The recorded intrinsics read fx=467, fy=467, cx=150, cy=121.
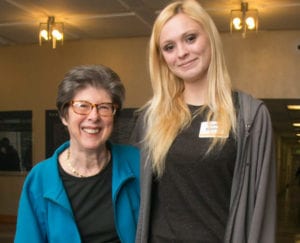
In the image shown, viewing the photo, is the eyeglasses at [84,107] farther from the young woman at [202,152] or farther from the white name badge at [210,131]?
the white name badge at [210,131]

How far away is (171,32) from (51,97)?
6.53 m

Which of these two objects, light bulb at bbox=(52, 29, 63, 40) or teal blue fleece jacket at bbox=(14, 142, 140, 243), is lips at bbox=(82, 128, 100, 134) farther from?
light bulb at bbox=(52, 29, 63, 40)

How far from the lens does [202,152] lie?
1.77 metres

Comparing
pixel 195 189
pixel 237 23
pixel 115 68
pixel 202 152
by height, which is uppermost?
pixel 237 23

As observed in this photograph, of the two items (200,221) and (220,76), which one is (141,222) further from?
(220,76)

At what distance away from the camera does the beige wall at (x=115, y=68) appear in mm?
7062

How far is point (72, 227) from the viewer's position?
5.98ft

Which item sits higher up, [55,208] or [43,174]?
[43,174]

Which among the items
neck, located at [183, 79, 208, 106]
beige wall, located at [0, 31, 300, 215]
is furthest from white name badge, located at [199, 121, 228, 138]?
beige wall, located at [0, 31, 300, 215]

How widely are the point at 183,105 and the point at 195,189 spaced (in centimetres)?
36

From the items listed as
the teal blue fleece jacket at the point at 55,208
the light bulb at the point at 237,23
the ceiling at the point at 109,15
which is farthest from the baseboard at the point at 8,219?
the teal blue fleece jacket at the point at 55,208

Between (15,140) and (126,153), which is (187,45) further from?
(15,140)

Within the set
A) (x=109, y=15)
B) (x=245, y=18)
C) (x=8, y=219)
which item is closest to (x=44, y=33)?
(x=109, y=15)

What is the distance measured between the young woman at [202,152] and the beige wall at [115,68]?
5370 mm
